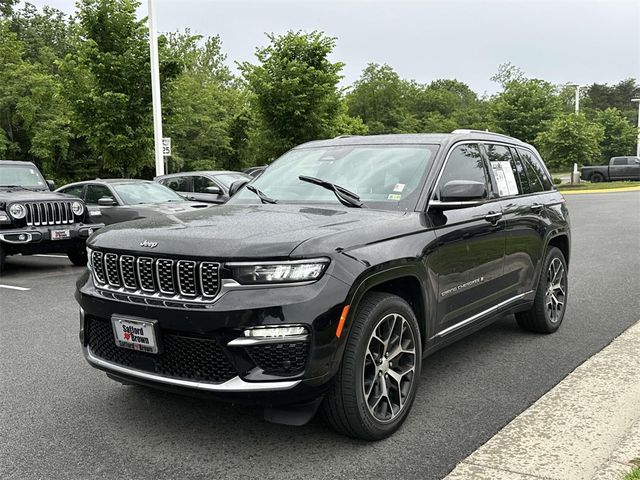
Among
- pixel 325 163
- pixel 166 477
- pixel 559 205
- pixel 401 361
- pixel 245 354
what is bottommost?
pixel 166 477

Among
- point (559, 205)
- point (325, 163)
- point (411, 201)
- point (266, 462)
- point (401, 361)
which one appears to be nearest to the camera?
point (266, 462)

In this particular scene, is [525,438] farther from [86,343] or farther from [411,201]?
[86,343]

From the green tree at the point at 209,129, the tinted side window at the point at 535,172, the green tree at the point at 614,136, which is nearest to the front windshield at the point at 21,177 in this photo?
the tinted side window at the point at 535,172

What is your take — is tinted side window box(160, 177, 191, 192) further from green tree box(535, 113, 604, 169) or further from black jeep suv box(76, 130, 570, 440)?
green tree box(535, 113, 604, 169)

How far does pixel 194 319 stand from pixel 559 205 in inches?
165

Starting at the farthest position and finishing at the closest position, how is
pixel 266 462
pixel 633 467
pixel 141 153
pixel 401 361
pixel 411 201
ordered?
pixel 141 153 → pixel 411 201 → pixel 401 361 → pixel 266 462 → pixel 633 467

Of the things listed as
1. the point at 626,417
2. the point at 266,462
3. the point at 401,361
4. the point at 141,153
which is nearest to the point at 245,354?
the point at 266,462

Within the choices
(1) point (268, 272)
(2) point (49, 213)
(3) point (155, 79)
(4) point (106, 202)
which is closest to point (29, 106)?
(3) point (155, 79)

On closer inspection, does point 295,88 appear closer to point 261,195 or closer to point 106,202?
point 106,202

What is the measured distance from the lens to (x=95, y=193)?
1180cm

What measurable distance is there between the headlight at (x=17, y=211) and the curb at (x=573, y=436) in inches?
329

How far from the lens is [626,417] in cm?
378

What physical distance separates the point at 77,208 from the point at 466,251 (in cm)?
787

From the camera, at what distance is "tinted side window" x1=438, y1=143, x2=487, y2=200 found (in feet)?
14.7
